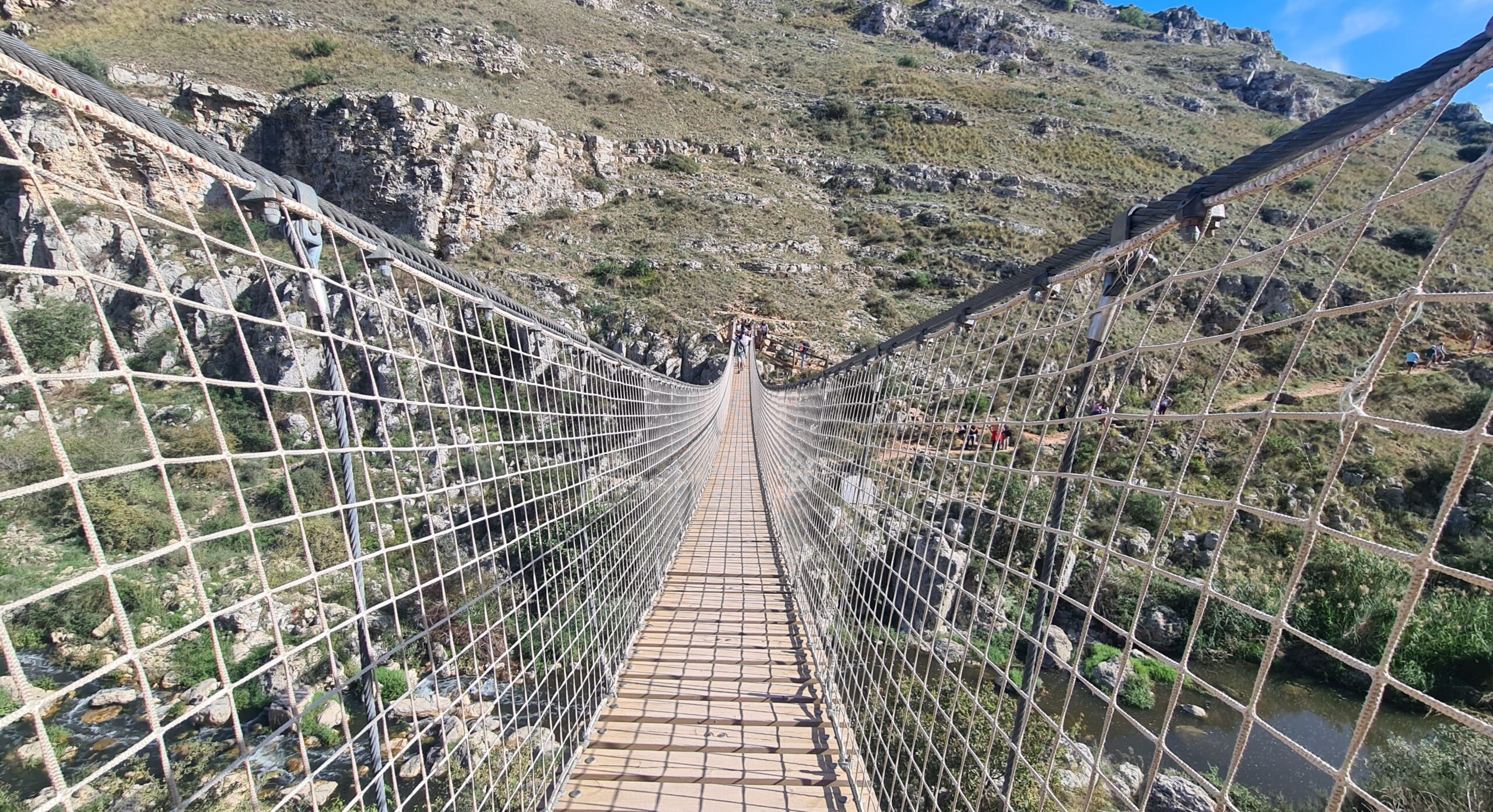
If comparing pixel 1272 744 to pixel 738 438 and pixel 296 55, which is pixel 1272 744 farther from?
pixel 296 55

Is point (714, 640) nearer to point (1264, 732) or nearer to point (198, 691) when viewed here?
point (1264, 732)

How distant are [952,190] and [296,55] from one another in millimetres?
24485

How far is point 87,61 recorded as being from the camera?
61.2ft

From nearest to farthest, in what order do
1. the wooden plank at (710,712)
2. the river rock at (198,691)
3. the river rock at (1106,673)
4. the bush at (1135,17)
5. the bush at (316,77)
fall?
the wooden plank at (710,712) < the river rock at (198,691) < the river rock at (1106,673) < the bush at (316,77) < the bush at (1135,17)

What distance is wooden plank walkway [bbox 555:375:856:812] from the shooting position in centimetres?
214

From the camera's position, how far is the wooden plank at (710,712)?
2520mm

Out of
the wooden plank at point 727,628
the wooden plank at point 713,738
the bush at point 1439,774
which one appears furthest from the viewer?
the bush at point 1439,774

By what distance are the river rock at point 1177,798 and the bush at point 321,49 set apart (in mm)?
30277

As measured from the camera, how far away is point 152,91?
19.7m

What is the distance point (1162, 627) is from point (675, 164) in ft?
67.2

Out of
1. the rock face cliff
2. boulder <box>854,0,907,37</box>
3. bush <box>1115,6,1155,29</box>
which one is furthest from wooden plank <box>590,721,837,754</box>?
bush <box>1115,6,1155,29</box>

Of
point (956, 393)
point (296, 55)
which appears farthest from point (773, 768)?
point (296, 55)

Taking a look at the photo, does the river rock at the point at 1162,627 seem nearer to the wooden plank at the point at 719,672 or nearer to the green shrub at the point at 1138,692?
the green shrub at the point at 1138,692

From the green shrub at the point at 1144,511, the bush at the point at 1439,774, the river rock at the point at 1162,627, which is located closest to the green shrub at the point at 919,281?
the green shrub at the point at 1144,511
